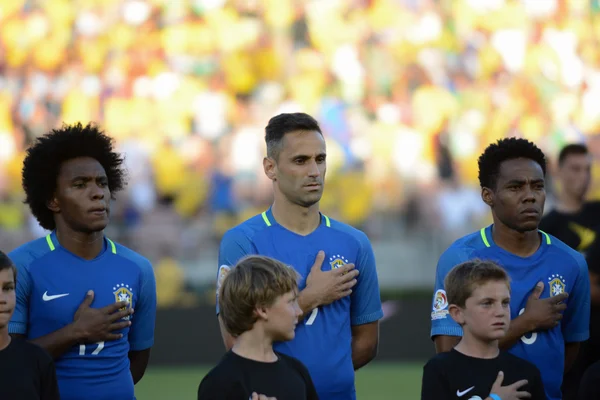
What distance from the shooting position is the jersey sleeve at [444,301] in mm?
4711

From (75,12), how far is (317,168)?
472 inches

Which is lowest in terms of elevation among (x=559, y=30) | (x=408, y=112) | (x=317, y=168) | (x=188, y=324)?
(x=188, y=324)

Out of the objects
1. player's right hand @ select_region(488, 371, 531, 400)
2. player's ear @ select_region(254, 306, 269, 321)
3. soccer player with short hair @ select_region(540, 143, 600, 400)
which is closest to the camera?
player's ear @ select_region(254, 306, 269, 321)

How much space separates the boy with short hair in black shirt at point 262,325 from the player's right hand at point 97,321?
2.18ft

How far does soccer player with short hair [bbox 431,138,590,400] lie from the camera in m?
4.63

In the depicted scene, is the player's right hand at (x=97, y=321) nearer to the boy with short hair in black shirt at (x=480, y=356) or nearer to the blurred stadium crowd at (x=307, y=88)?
the boy with short hair in black shirt at (x=480, y=356)

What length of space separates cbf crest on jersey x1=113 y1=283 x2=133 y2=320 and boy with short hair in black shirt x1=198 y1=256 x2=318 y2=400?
77cm

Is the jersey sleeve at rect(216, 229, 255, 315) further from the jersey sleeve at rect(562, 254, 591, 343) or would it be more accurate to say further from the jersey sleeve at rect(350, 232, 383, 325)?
the jersey sleeve at rect(562, 254, 591, 343)

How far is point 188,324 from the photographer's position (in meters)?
11.6

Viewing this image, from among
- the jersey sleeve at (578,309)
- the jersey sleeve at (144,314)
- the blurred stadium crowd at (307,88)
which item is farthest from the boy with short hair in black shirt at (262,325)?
the blurred stadium crowd at (307,88)

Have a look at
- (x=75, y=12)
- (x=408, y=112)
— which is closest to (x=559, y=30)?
(x=408, y=112)

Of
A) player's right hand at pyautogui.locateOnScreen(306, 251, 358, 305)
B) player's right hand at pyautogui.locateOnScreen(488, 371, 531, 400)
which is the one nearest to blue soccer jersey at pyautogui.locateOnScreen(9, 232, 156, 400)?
player's right hand at pyautogui.locateOnScreen(306, 251, 358, 305)

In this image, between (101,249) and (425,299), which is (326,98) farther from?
(101,249)

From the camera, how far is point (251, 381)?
3.83 m
